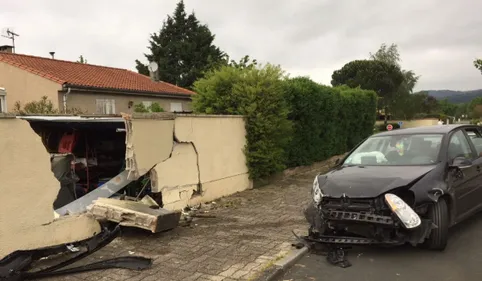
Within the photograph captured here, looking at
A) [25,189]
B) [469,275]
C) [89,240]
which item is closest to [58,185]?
[25,189]

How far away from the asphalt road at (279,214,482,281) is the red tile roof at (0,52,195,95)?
17.2 meters

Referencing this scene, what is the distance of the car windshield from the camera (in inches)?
235

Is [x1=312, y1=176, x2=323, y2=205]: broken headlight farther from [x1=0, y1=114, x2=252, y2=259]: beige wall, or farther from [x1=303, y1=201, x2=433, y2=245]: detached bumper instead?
[x1=0, y1=114, x2=252, y2=259]: beige wall

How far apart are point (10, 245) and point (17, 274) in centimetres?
55

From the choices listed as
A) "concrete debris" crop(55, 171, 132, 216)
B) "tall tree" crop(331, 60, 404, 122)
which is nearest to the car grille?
"concrete debris" crop(55, 171, 132, 216)

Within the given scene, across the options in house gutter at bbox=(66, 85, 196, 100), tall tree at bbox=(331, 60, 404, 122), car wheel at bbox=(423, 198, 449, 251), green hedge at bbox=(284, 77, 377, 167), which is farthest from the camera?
tall tree at bbox=(331, 60, 404, 122)

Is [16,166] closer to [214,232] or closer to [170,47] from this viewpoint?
[214,232]

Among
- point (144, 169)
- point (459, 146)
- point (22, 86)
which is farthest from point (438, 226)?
point (22, 86)

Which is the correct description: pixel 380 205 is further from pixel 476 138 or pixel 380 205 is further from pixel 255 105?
pixel 255 105

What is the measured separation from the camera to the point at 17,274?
14.7 feet

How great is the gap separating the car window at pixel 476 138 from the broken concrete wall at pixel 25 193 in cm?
644

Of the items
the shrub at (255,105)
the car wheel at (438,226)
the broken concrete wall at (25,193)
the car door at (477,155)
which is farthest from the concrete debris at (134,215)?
the car door at (477,155)

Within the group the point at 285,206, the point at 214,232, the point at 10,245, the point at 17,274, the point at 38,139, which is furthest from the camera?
the point at 285,206

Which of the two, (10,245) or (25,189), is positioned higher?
(25,189)
